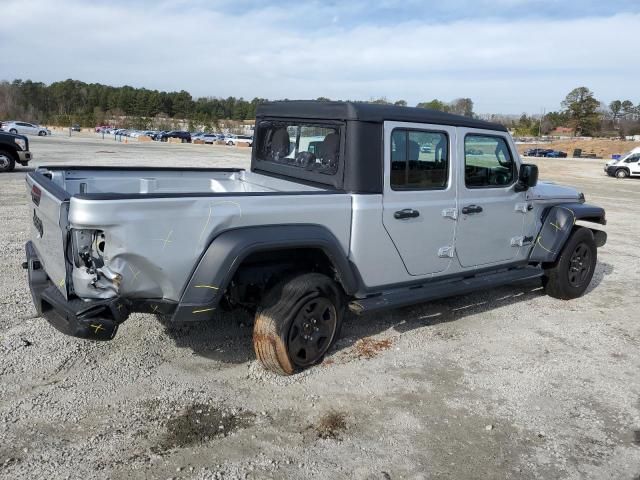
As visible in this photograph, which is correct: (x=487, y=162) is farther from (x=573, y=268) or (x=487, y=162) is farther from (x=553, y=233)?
(x=573, y=268)

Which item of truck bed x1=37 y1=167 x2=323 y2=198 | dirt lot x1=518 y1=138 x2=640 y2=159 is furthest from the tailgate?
dirt lot x1=518 y1=138 x2=640 y2=159

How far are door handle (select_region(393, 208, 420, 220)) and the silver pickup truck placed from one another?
1 cm

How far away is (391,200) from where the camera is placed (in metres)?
4.35

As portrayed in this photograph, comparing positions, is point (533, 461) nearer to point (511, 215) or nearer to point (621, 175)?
point (511, 215)

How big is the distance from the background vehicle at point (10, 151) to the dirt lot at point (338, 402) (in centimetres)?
1238

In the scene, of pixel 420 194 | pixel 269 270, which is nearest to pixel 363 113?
pixel 420 194

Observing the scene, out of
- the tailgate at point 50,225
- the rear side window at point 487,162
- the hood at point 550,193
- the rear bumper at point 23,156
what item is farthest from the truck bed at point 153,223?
the rear bumper at point 23,156

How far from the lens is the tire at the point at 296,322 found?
3.94 meters

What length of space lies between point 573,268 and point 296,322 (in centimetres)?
378

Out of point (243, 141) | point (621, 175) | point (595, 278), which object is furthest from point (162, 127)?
point (595, 278)

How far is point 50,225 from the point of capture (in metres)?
3.64

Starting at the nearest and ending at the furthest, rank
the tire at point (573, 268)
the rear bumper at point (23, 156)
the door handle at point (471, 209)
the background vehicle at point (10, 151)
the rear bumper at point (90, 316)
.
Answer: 1. the rear bumper at point (90, 316)
2. the door handle at point (471, 209)
3. the tire at point (573, 268)
4. the background vehicle at point (10, 151)
5. the rear bumper at point (23, 156)

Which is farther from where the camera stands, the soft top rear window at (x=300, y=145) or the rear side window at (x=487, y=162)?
the rear side window at (x=487, y=162)

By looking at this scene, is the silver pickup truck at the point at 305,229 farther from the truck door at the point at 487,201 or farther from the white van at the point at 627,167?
the white van at the point at 627,167
